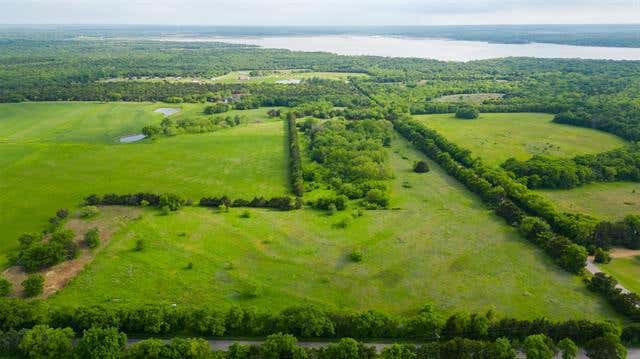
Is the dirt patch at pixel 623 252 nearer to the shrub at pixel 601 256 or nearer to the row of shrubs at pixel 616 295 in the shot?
the shrub at pixel 601 256

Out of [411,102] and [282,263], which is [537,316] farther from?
[411,102]

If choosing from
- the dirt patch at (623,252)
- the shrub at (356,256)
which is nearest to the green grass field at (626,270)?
the dirt patch at (623,252)

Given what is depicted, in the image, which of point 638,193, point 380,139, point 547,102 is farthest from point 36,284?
point 547,102

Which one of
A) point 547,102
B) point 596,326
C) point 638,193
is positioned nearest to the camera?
point 596,326

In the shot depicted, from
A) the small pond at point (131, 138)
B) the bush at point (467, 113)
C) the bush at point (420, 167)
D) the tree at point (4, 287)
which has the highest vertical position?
the bush at point (467, 113)

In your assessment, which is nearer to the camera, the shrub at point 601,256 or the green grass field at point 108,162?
the shrub at point 601,256
